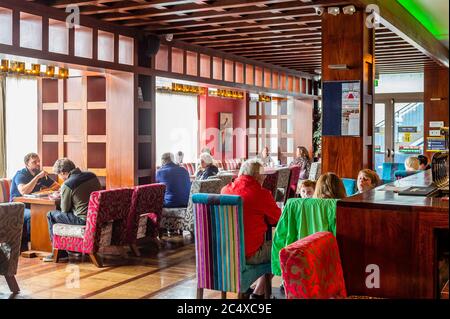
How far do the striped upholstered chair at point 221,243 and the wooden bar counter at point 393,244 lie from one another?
4.66ft

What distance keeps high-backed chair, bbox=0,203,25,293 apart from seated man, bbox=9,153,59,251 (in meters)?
2.12

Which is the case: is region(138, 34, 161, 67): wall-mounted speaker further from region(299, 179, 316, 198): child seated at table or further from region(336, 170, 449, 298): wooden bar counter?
region(336, 170, 449, 298): wooden bar counter

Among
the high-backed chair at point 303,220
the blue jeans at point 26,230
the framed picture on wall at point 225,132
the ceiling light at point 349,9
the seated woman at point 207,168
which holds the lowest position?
the blue jeans at point 26,230

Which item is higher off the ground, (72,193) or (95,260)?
(72,193)

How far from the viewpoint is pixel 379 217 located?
2598mm

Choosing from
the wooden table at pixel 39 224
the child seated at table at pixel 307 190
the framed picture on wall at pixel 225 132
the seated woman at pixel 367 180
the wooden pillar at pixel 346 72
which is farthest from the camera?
the framed picture on wall at pixel 225 132

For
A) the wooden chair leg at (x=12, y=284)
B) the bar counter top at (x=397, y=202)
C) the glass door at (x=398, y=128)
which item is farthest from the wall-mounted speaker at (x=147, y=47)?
the glass door at (x=398, y=128)

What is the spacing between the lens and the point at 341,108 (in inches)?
253

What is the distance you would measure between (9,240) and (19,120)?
194 inches

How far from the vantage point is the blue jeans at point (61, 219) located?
6.14m

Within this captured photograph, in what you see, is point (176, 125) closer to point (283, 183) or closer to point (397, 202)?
point (283, 183)

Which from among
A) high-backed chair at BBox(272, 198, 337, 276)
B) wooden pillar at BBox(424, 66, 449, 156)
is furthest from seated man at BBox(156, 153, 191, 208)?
wooden pillar at BBox(424, 66, 449, 156)

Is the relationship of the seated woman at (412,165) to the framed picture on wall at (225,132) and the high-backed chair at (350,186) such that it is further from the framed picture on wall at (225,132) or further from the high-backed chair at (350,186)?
the framed picture on wall at (225,132)

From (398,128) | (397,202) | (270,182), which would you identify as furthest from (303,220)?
(398,128)
